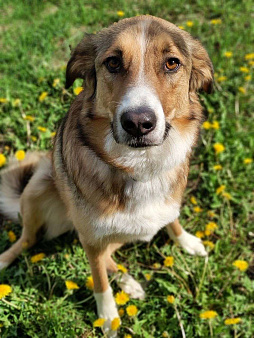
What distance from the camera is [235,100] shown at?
13.9 feet

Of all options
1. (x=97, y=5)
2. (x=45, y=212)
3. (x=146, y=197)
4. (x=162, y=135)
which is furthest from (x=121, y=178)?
(x=97, y=5)

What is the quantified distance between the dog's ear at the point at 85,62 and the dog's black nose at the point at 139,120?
52cm

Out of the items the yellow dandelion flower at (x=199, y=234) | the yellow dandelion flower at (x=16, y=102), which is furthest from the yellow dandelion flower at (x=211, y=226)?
the yellow dandelion flower at (x=16, y=102)

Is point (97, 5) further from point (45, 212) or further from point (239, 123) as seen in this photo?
point (45, 212)

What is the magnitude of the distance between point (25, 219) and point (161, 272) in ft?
3.88

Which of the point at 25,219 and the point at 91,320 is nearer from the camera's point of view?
the point at 91,320

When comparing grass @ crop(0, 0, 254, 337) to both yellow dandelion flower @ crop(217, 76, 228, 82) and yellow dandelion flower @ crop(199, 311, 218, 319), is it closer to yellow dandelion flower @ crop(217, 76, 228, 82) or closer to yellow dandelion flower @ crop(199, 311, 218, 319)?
yellow dandelion flower @ crop(217, 76, 228, 82)

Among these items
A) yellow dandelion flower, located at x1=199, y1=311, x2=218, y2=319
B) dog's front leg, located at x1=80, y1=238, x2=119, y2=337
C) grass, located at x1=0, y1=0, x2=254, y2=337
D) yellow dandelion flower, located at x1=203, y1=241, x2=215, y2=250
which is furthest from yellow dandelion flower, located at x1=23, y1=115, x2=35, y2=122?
yellow dandelion flower, located at x1=199, y1=311, x2=218, y2=319

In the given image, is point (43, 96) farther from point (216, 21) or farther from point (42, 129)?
point (216, 21)

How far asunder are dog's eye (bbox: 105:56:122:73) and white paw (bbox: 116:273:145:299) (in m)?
1.64

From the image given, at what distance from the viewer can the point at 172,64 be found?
230cm

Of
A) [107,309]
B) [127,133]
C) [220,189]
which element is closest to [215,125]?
[220,189]

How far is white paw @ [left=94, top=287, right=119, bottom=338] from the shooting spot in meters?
2.87

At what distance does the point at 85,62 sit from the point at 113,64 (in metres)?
0.32
